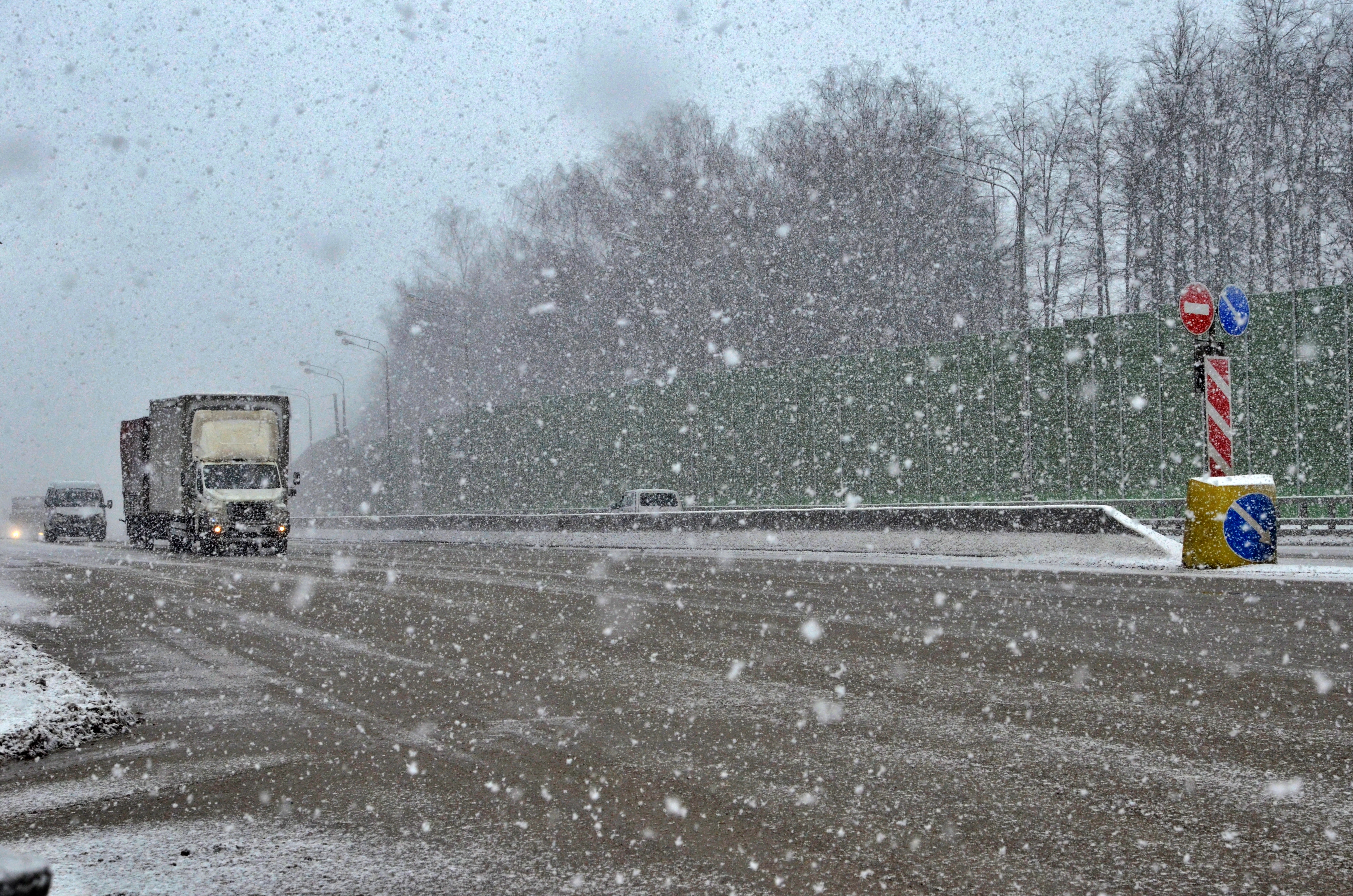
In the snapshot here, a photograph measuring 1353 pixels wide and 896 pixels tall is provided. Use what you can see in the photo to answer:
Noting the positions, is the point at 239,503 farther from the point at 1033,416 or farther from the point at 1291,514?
the point at 1291,514

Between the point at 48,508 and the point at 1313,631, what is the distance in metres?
48.5

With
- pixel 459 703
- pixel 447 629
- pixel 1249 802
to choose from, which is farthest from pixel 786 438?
pixel 1249 802

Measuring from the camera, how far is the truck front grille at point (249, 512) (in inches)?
→ 1180

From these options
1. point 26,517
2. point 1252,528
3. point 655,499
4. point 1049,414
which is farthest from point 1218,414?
point 26,517

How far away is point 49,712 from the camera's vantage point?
7055 mm

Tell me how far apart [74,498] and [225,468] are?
73.6 ft

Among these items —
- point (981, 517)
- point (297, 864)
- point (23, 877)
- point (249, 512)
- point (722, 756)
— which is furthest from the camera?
point (249, 512)

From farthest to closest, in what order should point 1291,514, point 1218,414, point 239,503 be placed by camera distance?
point 239,503 < point 1291,514 < point 1218,414

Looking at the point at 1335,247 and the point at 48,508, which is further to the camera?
the point at 48,508

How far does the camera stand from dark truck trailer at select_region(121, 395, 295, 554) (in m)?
30.0

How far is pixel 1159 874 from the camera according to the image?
4.00m

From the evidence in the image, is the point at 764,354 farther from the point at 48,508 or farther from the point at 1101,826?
the point at 1101,826

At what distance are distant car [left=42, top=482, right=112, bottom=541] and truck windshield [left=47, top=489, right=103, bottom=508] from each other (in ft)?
0.03

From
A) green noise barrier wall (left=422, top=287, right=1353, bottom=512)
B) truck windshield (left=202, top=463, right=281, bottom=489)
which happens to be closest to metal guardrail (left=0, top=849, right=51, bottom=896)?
green noise barrier wall (left=422, top=287, right=1353, bottom=512)
